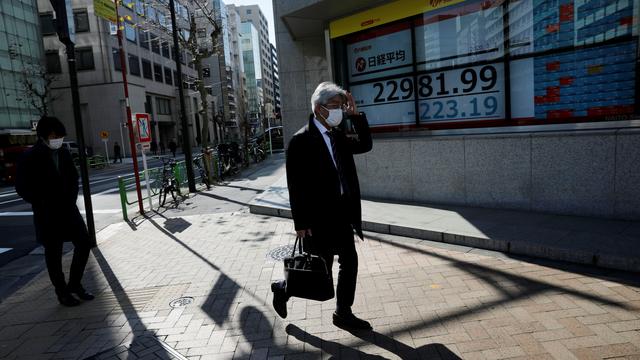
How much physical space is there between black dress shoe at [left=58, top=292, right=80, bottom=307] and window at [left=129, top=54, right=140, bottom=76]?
43.3 metres

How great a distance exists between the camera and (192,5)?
19422 mm

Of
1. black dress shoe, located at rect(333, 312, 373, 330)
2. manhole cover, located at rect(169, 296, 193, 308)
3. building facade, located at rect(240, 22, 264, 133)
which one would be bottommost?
manhole cover, located at rect(169, 296, 193, 308)

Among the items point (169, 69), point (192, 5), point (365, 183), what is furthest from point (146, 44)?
point (365, 183)

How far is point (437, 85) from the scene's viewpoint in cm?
812

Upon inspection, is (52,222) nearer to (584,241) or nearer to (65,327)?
(65,327)

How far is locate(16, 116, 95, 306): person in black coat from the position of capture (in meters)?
4.29

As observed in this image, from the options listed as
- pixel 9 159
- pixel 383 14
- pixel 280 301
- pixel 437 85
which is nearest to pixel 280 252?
pixel 280 301

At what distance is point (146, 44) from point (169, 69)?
6455mm

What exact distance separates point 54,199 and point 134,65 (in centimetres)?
4440

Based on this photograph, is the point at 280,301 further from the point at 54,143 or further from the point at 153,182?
the point at 153,182

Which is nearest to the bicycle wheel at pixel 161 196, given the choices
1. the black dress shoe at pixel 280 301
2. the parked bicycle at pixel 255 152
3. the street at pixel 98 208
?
the street at pixel 98 208

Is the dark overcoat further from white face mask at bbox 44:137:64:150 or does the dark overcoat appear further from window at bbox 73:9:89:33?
window at bbox 73:9:89:33

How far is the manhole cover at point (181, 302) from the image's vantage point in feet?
14.2

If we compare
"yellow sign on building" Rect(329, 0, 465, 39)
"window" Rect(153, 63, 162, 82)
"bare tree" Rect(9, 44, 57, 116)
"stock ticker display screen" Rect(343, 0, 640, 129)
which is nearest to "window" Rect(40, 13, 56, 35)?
"bare tree" Rect(9, 44, 57, 116)
